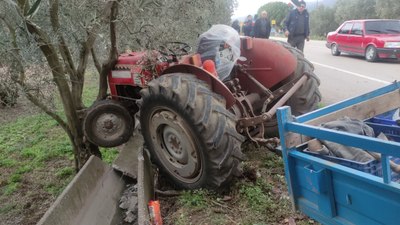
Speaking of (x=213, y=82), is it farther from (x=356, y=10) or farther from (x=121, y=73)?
(x=356, y=10)

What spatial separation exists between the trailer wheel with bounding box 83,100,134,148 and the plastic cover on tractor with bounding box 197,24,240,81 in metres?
1.16

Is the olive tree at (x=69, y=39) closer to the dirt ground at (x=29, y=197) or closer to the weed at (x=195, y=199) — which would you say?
the dirt ground at (x=29, y=197)

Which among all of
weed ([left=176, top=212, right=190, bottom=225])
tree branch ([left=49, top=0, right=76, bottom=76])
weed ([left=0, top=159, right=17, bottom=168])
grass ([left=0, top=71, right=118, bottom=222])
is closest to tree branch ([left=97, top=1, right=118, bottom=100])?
tree branch ([left=49, top=0, right=76, bottom=76])

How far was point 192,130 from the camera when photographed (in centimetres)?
318

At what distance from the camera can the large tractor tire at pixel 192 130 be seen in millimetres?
3107

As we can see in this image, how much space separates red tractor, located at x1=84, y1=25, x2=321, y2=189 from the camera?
3.15 metres

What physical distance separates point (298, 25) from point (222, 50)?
620cm

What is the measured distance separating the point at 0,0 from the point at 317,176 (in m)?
2.76

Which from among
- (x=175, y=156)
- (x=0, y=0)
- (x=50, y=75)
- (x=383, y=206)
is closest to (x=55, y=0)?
(x=0, y=0)

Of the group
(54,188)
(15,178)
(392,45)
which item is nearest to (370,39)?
(392,45)

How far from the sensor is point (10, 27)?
132 inches

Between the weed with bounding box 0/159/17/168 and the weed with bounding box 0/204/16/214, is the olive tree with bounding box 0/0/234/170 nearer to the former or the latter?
the weed with bounding box 0/204/16/214

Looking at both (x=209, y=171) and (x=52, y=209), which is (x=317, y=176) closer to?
(x=209, y=171)

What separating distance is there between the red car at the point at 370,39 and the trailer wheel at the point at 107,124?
10653 mm
